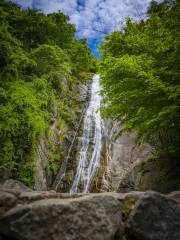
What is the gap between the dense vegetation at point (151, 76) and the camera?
5.19 meters

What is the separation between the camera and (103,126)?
52.5 feet

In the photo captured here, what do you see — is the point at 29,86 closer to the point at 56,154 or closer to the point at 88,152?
the point at 56,154

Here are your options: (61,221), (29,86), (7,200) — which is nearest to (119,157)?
(29,86)

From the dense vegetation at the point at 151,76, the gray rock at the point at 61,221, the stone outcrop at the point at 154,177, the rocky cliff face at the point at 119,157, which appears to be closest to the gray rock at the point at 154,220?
the gray rock at the point at 61,221

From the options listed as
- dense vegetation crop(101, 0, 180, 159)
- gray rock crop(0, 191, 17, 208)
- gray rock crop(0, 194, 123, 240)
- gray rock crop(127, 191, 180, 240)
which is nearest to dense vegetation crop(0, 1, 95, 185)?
dense vegetation crop(101, 0, 180, 159)

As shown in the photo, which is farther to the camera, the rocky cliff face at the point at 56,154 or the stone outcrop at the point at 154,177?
the rocky cliff face at the point at 56,154

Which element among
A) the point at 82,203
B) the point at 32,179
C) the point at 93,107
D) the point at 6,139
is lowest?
the point at 32,179

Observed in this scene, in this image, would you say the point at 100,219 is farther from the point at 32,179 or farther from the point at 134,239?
the point at 32,179

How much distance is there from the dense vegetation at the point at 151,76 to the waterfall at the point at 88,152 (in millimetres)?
5851

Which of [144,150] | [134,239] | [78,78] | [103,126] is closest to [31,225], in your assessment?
[134,239]

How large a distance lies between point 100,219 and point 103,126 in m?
12.9

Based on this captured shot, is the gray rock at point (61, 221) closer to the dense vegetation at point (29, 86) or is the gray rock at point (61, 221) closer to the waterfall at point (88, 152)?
the dense vegetation at point (29, 86)

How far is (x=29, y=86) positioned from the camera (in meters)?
11.8

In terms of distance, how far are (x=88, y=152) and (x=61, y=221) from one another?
10.9 metres
